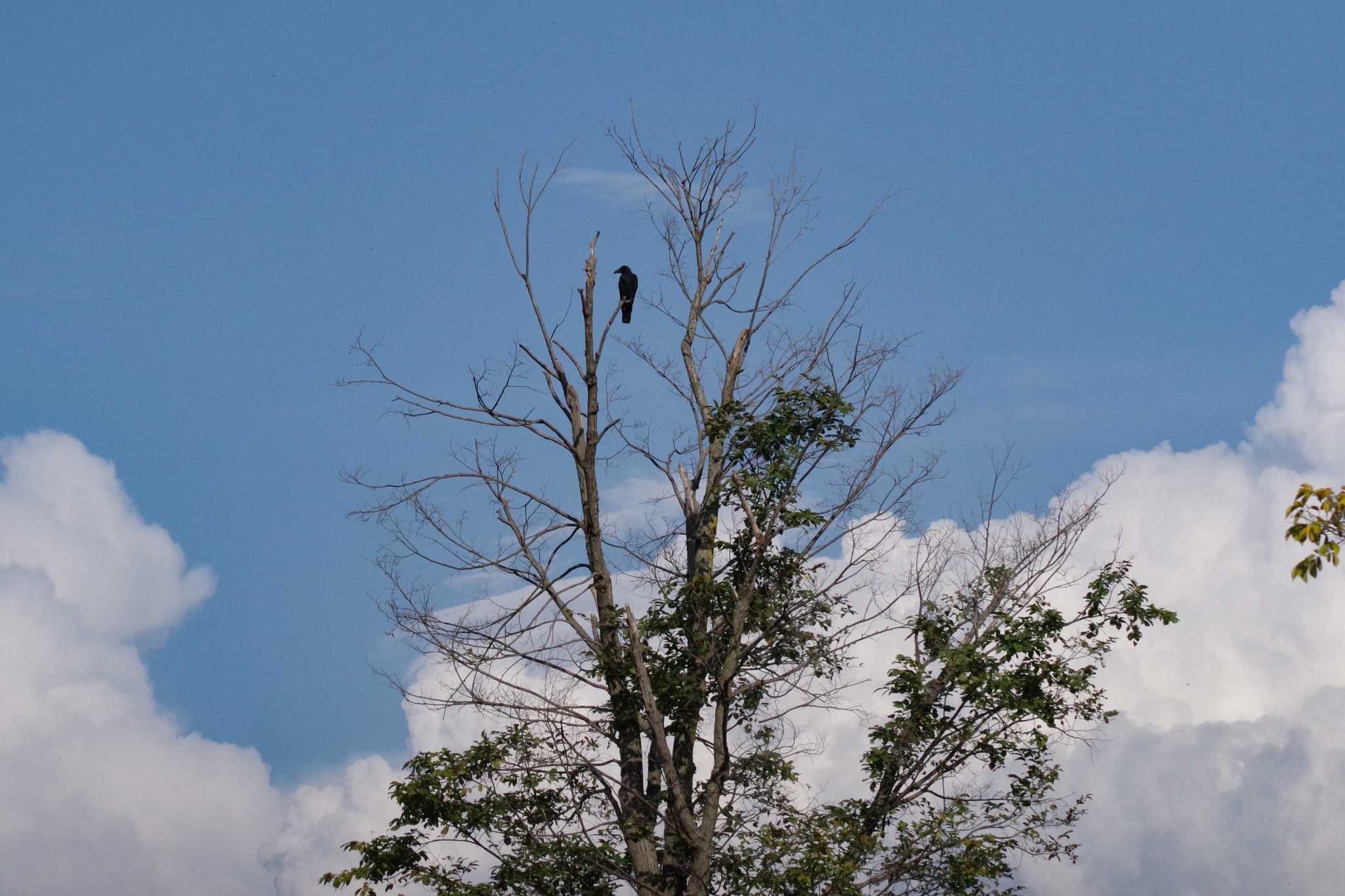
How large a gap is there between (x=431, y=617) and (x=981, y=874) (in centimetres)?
726

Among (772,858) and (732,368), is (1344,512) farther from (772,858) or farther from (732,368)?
(732,368)

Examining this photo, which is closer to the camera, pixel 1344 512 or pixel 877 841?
pixel 1344 512

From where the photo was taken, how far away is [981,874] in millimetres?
15180

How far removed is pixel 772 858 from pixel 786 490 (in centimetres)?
449

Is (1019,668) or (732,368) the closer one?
(1019,668)

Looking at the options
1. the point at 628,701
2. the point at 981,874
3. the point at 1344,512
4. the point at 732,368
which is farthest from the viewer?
the point at 732,368

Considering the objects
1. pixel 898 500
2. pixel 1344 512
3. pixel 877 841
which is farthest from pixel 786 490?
pixel 1344 512

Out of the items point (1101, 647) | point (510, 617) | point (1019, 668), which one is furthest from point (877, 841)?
point (510, 617)

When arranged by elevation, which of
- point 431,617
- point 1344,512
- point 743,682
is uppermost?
point 431,617

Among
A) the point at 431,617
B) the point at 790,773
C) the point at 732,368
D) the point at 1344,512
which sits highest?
the point at 732,368

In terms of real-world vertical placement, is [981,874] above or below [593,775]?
below

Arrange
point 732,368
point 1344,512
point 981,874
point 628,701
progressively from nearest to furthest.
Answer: point 1344,512, point 981,874, point 628,701, point 732,368

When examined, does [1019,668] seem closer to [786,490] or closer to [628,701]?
[786,490]

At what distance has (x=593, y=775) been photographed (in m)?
16.5
